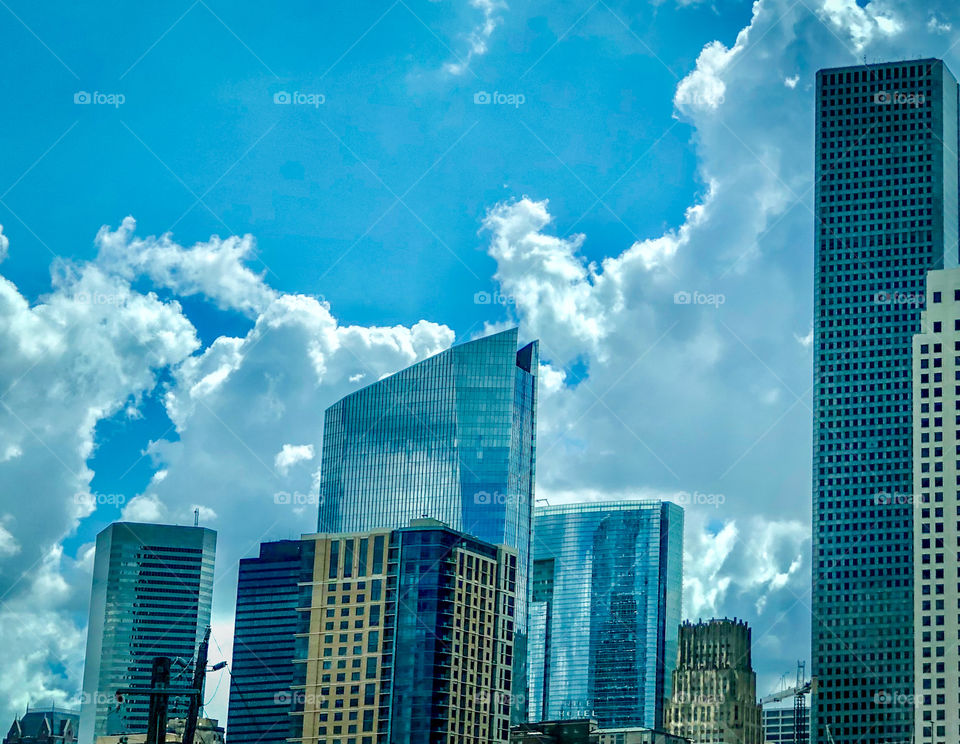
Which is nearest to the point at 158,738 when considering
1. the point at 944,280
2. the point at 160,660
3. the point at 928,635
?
the point at 160,660

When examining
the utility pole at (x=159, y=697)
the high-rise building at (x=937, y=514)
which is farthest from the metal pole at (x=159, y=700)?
the high-rise building at (x=937, y=514)

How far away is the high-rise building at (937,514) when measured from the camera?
167m

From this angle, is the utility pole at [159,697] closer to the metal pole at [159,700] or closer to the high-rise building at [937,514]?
the metal pole at [159,700]

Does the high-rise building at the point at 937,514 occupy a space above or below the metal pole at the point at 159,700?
above

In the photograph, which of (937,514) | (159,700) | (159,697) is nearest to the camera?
(159,697)

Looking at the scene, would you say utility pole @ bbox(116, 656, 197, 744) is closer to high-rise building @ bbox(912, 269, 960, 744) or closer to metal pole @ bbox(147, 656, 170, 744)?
metal pole @ bbox(147, 656, 170, 744)

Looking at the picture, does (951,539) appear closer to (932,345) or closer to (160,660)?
(932,345)

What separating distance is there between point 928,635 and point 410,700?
61.2 metres

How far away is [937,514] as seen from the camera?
563ft

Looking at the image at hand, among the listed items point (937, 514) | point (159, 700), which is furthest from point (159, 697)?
point (937, 514)

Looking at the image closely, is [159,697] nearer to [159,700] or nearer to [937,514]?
[159,700]

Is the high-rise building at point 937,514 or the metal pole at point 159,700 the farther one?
the high-rise building at point 937,514

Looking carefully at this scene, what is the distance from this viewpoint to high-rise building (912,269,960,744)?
548ft

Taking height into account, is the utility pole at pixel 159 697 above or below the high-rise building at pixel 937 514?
below
